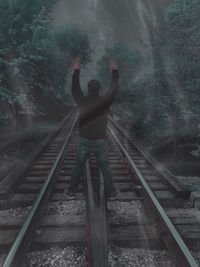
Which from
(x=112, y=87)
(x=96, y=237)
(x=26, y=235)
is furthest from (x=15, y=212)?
(x=112, y=87)

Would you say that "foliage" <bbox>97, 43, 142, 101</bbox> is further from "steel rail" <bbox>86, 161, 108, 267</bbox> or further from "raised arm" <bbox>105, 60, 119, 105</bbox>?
"steel rail" <bbox>86, 161, 108, 267</bbox>

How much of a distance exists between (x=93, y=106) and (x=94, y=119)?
8.4 inches

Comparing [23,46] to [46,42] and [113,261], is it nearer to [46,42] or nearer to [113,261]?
[46,42]

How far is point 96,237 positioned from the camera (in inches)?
147

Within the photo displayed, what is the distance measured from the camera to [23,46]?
10852 millimetres

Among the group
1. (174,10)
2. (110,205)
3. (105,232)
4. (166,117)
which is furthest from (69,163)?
(174,10)

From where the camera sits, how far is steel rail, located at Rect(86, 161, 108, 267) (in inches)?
131

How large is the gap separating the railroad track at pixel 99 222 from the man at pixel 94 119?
324 mm

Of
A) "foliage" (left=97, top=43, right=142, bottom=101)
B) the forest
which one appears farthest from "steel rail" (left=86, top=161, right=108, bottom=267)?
"foliage" (left=97, top=43, right=142, bottom=101)

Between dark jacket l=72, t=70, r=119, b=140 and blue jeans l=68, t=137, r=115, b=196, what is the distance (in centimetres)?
21

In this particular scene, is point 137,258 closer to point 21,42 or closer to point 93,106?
point 93,106

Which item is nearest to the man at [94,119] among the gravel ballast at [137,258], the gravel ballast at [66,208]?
the gravel ballast at [66,208]

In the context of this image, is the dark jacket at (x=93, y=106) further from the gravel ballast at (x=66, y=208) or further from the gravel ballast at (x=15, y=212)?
the gravel ballast at (x=15, y=212)

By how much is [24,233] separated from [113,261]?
3.88 ft
